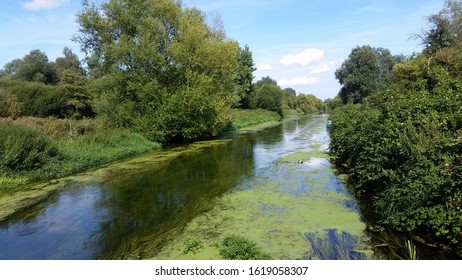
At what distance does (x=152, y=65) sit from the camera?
75.3ft

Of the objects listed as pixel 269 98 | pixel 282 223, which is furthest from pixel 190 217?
pixel 269 98

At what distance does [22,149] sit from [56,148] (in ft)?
6.18

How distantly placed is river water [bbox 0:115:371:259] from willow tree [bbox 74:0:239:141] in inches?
386

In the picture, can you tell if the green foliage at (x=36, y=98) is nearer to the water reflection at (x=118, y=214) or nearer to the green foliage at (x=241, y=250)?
the water reflection at (x=118, y=214)

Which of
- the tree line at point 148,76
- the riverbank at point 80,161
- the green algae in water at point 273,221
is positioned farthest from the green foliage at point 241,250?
the tree line at point 148,76

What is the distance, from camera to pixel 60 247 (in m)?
6.63

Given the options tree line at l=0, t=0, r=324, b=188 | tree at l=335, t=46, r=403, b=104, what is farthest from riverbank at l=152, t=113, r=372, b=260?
tree at l=335, t=46, r=403, b=104

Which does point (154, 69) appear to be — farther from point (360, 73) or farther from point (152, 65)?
point (360, 73)

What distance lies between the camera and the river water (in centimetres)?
627

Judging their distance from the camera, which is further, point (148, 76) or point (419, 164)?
point (148, 76)

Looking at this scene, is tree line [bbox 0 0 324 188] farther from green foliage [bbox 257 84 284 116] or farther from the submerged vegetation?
green foliage [bbox 257 84 284 116]

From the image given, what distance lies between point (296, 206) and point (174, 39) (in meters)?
19.2

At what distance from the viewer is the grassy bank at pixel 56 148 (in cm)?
1194
